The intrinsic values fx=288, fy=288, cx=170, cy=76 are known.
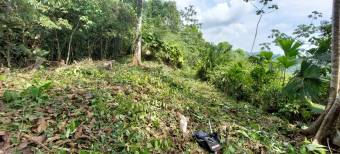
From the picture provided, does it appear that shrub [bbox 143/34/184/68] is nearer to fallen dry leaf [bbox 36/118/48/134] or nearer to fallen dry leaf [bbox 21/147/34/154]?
fallen dry leaf [bbox 36/118/48/134]

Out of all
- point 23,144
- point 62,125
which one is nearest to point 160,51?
point 62,125

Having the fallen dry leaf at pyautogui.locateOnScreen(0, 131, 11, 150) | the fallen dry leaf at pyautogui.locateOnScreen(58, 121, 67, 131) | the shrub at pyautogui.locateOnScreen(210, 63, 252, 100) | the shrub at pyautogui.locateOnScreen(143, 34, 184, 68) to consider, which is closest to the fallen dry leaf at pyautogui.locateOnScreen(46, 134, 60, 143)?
the fallen dry leaf at pyautogui.locateOnScreen(58, 121, 67, 131)

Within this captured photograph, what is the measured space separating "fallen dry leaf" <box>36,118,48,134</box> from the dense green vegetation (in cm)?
1

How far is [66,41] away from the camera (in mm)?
9383

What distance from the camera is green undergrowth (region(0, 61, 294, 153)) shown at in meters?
2.96

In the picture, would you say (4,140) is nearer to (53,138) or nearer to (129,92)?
(53,138)

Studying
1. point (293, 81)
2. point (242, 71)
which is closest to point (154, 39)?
point (242, 71)

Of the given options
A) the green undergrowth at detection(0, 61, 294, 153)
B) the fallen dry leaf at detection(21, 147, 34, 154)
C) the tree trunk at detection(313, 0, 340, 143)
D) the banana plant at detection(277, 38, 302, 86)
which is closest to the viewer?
the fallen dry leaf at detection(21, 147, 34, 154)

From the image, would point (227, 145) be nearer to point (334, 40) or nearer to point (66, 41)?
point (334, 40)

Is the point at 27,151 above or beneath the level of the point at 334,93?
beneath

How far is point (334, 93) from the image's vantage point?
15.3 ft

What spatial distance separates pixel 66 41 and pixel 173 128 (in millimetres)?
6809

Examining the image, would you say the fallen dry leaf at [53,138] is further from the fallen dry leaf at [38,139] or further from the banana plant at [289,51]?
the banana plant at [289,51]

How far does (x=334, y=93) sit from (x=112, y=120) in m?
3.58
